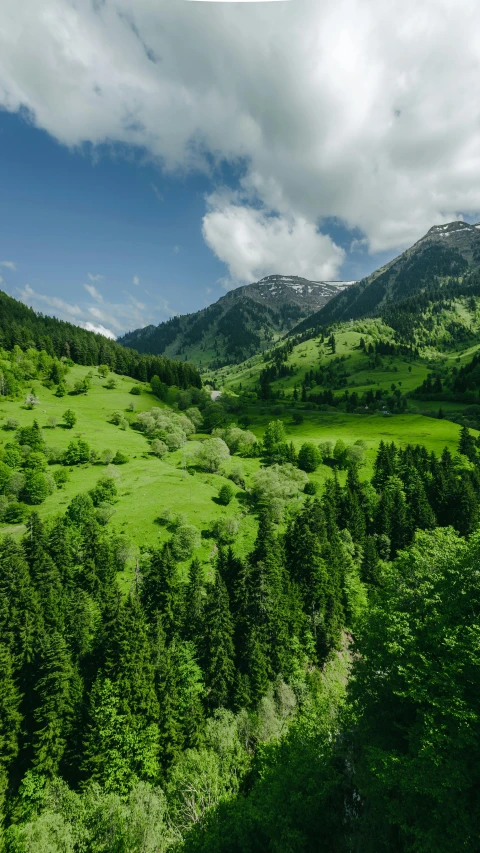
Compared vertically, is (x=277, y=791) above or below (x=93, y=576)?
above

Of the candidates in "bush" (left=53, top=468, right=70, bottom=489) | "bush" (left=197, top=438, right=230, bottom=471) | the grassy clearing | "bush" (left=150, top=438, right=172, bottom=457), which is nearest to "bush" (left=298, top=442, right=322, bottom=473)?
the grassy clearing

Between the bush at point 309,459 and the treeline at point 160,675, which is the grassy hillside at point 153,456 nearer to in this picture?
the bush at point 309,459

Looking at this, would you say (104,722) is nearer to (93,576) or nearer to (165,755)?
(165,755)

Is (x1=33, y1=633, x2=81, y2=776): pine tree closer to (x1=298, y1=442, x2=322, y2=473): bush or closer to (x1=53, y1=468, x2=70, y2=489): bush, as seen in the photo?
(x1=53, y1=468, x2=70, y2=489): bush

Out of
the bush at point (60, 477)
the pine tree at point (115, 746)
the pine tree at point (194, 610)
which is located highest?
the bush at point (60, 477)

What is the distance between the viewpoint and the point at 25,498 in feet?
303

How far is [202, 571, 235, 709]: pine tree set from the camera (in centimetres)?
4944

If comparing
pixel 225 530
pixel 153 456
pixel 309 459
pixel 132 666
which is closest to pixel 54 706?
pixel 132 666

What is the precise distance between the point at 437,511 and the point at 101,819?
308 ft

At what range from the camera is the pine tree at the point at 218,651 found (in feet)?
162

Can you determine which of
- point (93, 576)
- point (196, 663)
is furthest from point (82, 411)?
point (196, 663)

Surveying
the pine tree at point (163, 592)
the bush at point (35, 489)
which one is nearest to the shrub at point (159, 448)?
the bush at point (35, 489)

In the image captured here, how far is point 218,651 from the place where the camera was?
166 ft

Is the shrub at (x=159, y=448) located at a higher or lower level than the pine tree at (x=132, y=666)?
higher
